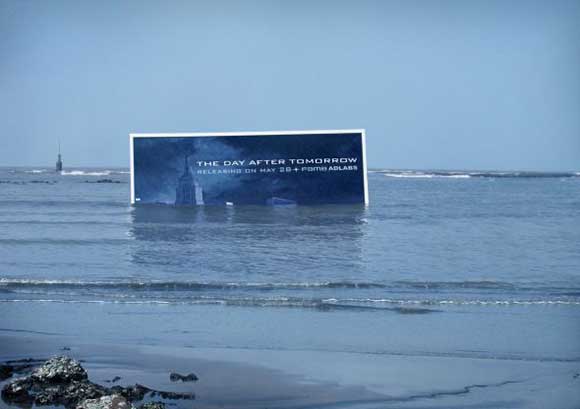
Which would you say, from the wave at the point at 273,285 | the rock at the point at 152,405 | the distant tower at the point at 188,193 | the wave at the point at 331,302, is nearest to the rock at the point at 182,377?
the rock at the point at 152,405

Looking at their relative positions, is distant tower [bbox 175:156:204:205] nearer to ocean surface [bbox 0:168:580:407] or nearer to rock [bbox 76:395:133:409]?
ocean surface [bbox 0:168:580:407]

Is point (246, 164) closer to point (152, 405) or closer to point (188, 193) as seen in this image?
point (188, 193)

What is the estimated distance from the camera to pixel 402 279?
1032 centimetres

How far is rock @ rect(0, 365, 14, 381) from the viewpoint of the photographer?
5.57 metres

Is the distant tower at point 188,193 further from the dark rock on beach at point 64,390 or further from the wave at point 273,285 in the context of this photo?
the dark rock on beach at point 64,390

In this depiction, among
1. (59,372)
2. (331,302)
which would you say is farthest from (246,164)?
(59,372)

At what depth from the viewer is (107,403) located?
4.57 m

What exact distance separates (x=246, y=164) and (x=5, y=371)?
1570 centimetres

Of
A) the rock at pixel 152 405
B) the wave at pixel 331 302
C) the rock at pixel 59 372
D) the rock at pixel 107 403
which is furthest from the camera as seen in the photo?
the wave at pixel 331 302

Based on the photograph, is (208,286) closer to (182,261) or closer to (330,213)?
(182,261)

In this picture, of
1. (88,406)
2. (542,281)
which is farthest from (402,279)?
(88,406)

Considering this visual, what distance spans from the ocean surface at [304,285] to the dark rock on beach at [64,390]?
160 centimetres

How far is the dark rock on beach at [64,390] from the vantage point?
498cm

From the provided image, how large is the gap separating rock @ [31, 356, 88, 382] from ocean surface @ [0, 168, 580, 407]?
1.59 meters
